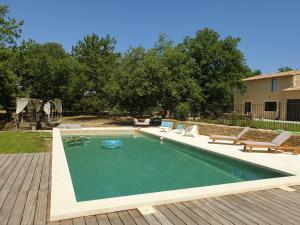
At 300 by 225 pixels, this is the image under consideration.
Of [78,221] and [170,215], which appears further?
[170,215]

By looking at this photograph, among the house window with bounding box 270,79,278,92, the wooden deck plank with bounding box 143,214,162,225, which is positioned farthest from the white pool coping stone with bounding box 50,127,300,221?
the house window with bounding box 270,79,278,92

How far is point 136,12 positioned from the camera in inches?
885

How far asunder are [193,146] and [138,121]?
12.6 metres

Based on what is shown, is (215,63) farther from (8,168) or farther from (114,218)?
(114,218)

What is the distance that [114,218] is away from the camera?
4.18m

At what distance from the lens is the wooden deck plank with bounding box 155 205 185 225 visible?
407 centimetres

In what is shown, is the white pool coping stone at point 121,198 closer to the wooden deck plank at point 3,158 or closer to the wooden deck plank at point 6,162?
the wooden deck plank at point 6,162

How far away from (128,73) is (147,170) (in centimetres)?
1582

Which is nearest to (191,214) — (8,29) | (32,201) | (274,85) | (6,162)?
(32,201)

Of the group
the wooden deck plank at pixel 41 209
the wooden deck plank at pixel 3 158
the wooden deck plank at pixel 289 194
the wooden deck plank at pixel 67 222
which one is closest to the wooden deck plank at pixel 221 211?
the wooden deck plank at pixel 289 194

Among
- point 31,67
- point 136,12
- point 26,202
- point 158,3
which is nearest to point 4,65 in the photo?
point 31,67

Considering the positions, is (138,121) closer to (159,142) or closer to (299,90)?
(159,142)

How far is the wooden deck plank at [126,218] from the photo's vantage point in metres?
4.04

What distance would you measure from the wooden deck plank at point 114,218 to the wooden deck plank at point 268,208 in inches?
97.2
